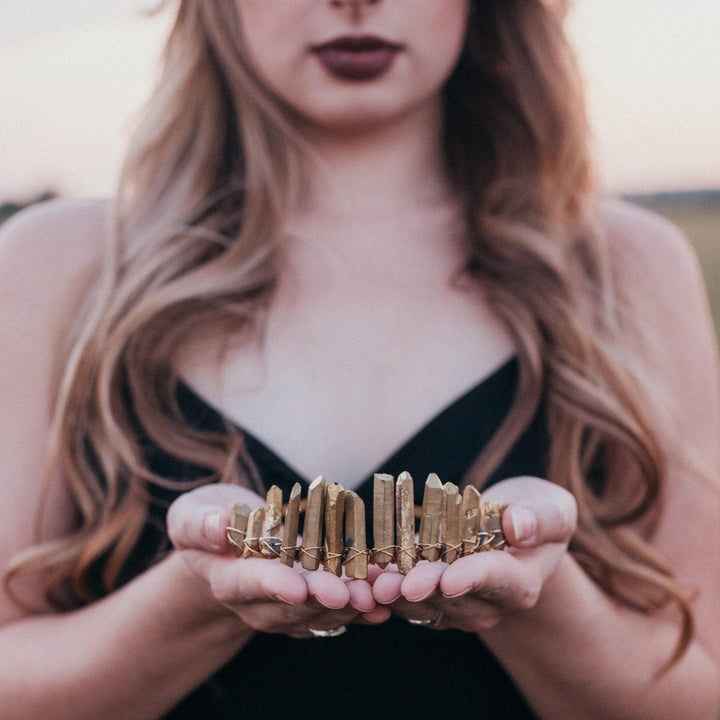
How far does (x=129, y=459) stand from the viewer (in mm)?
2117

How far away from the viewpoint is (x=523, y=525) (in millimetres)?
1459

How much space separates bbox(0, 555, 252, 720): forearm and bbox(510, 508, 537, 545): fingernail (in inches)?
27.4

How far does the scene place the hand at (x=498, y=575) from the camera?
1.40 m

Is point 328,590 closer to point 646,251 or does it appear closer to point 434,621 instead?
point 434,621

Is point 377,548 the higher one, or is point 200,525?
point 200,525

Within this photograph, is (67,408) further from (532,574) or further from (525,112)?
(525,112)

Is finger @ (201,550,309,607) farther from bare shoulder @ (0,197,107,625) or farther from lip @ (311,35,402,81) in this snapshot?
lip @ (311,35,402,81)

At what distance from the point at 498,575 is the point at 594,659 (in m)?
0.67

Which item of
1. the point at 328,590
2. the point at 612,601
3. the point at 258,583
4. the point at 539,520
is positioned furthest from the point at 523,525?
the point at 612,601

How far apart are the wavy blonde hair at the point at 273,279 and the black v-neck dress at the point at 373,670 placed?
4.4 inches

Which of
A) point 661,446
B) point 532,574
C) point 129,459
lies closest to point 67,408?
point 129,459

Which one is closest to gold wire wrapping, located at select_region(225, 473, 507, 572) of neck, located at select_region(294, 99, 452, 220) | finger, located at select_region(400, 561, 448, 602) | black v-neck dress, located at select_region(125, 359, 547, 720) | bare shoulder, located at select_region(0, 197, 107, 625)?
finger, located at select_region(400, 561, 448, 602)

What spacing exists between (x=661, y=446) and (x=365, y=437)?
81cm

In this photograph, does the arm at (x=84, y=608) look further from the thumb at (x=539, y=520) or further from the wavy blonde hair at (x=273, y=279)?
the thumb at (x=539, y=520)
